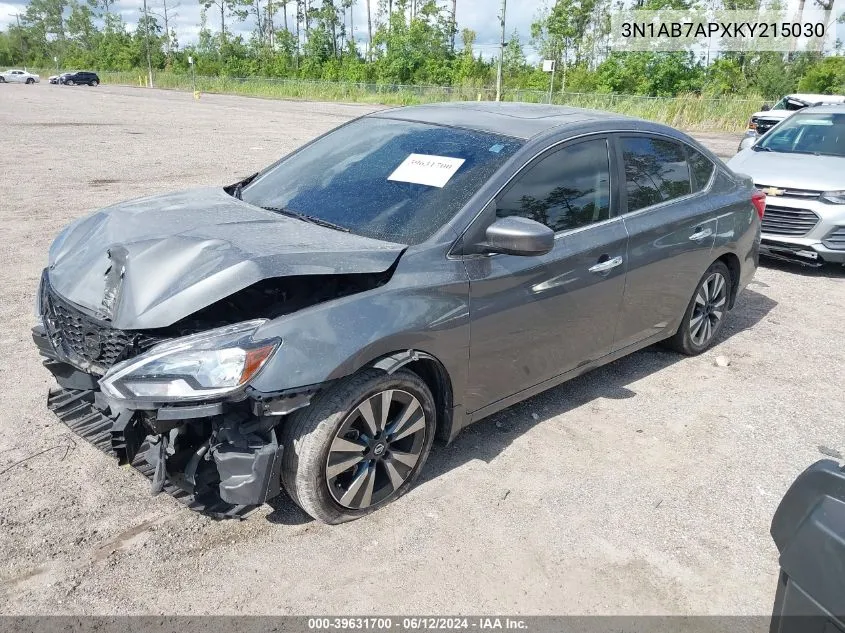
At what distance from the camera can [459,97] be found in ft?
140

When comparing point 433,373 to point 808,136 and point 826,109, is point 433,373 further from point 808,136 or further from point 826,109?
point 826,109

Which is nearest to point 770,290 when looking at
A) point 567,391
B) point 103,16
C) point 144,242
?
point 567,391

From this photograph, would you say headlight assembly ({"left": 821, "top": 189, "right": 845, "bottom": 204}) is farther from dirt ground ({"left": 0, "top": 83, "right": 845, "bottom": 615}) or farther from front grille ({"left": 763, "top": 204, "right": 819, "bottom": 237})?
dirt ground ({"left": 0, "top": 83, "right": 845, "bottom": 615})

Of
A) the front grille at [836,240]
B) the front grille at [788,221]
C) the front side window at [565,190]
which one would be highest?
the front side window at [565,190]

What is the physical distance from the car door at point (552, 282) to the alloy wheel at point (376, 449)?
15.3 inches

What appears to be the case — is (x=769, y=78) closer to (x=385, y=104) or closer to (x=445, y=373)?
(x=385, y=104)

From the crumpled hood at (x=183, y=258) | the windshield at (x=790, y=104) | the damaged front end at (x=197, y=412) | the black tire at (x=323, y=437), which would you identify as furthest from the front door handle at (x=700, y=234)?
the windshield at (x=790, y=104)

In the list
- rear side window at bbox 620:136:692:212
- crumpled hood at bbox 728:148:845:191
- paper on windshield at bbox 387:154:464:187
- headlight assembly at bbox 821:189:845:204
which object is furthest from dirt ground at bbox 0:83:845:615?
crumpled hood at bbox 728:148:845:191

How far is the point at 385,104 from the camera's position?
46.2 metres

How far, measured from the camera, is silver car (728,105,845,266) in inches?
284

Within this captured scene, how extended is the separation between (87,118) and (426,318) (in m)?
25.3

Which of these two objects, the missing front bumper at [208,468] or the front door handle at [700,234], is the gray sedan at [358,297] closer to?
the missing front bumper at [208,468]

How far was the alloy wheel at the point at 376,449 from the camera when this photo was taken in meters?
2.95

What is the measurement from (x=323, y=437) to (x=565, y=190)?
1.94 meters
